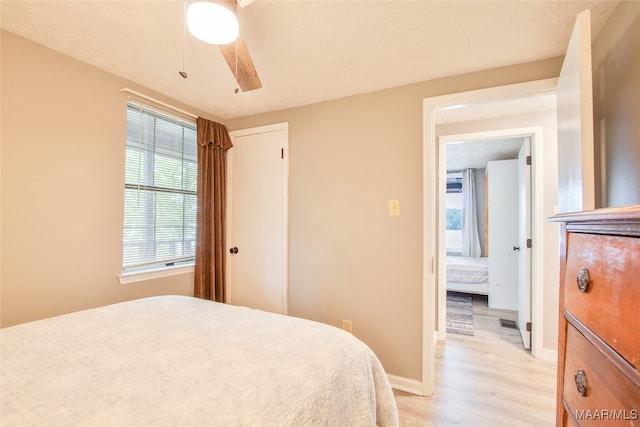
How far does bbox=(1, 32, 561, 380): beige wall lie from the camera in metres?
1.56

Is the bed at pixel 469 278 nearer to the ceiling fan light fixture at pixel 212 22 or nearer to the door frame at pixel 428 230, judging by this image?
the door frame at pixel 428 230

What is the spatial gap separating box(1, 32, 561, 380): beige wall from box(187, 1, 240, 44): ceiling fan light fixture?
4.18ft

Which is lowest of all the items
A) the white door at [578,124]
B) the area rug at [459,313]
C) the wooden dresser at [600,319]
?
the area rug at [459,313]

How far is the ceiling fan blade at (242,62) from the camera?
4.16 feet

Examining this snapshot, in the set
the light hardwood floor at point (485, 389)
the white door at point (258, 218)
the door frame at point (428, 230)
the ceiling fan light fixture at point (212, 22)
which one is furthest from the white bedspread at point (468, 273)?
the ceiling fan light fixture at point (212, 22)

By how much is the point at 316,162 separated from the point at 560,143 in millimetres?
1622

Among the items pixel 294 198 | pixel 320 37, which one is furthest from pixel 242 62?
pixel 294 198

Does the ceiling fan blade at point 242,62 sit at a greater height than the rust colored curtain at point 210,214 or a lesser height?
greater

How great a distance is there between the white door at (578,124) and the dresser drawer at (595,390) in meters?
0.59

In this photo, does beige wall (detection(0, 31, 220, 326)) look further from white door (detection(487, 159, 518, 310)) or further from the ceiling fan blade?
white door (detection(487, 159, 518, 310))

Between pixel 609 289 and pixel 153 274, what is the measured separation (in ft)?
8.38

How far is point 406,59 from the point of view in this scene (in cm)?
174

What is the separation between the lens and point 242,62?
4.46ft

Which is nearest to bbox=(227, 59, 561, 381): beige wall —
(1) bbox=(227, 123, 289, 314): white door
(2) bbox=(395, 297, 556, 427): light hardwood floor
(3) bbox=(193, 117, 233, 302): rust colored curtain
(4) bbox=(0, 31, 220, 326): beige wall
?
(1) bbox=(227, 123, 289, 314): white door
